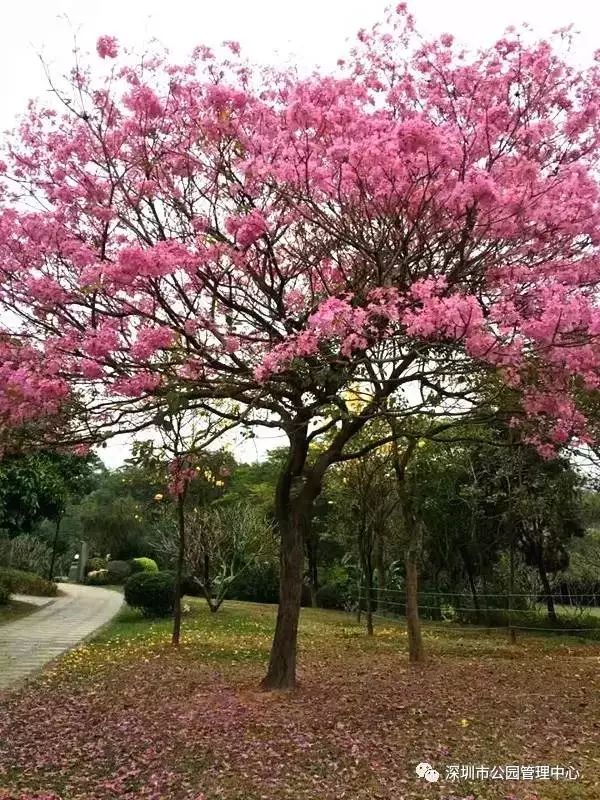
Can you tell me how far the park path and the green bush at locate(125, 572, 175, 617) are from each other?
78cm

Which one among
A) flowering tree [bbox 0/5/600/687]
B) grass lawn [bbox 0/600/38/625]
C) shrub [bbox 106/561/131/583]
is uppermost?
flowering tree [bbox 0/5/600/687]

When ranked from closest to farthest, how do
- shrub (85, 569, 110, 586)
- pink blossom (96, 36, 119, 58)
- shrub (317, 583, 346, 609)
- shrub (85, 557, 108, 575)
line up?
pink blossom (96, 36, 119, 58) < shrub (317, 583, 346, 609) < shrub (85, 569, 110, 586) < shrub (85, 557, 108, 575)

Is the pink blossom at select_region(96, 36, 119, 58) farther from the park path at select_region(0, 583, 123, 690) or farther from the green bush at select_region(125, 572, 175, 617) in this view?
the green bush at select_region(125, 572, 175, 617)

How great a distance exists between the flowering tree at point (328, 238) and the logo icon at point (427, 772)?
2422mm

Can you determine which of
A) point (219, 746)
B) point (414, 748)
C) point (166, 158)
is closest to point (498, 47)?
point (166, 158)

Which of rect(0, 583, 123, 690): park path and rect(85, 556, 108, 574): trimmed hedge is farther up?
rect(85, 556, 108, 574): trimmed hedge

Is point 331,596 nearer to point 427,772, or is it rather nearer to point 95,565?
point 95,565

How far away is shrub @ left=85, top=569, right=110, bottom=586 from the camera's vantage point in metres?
27.1

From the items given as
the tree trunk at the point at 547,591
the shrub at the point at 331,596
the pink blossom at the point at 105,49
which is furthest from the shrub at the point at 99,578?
the pink blossom at the point at 105,49

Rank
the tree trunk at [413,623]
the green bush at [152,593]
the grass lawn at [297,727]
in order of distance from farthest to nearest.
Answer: the green bush at [152,593], the tree trunk at [413,623], the grass lawn at [297,727]

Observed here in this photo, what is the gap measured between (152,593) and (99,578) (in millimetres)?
15216

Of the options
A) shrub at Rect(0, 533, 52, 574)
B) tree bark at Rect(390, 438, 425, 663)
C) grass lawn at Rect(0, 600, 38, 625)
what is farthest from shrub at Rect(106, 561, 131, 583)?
tree bark at Rect(390, 438, 425, 663)

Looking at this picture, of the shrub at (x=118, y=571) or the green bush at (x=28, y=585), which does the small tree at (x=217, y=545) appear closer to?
the green bush at (x=28, y=585)

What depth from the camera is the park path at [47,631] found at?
8.22m
